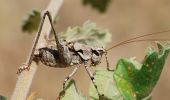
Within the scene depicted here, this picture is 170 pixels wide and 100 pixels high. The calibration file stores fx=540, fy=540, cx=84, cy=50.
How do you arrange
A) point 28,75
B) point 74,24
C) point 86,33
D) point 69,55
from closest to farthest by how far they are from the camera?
point 28,75 → point 69,55 → point 86,33 → point 74,24

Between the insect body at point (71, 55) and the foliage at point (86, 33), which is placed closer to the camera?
the insect body at point (71, 55)

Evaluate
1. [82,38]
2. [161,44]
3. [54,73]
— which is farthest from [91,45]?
[54,73]

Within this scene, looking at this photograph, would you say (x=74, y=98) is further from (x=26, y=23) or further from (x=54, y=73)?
(x=54, y=73)

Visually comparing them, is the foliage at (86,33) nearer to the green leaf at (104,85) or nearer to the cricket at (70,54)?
the cricket at (70,54)

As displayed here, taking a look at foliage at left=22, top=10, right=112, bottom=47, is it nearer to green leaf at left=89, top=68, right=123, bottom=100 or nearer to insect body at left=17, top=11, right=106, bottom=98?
insect body at left=17, top=11, right=106, bottom=98

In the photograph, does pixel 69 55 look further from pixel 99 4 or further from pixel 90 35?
pixel 99 4

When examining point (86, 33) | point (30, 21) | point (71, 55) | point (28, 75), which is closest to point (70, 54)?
point (71, 55)

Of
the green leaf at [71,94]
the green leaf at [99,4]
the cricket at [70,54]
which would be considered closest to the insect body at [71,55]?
the cricket at [70,54]
